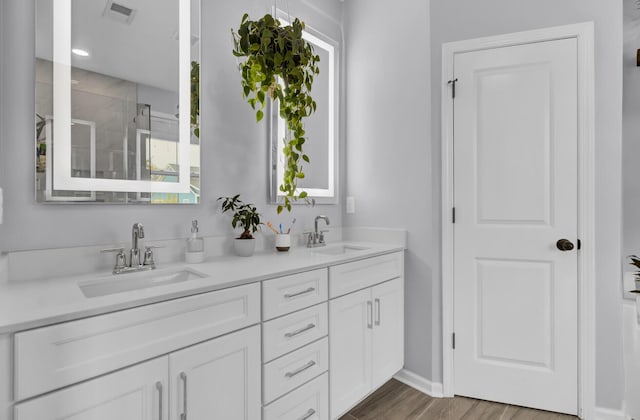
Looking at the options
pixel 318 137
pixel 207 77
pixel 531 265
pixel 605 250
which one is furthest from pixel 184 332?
pixel 605 250

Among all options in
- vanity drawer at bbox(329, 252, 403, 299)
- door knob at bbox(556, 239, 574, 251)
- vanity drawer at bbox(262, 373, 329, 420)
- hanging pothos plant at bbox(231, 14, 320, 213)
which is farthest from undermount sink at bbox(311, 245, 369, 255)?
door knob at bbox(556, 239, 574, 251)

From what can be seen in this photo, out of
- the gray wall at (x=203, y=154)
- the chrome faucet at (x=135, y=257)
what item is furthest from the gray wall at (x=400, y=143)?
the chrome faucet at (x=135, y=257)

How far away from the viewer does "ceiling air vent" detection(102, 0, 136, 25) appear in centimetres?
149

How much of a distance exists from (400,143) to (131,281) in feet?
5.92

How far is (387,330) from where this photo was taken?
7.27ft

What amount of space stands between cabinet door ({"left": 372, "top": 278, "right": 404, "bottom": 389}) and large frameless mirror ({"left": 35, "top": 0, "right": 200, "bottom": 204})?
119 centimetres

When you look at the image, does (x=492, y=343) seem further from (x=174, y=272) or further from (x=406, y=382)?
(x=174, y=272)

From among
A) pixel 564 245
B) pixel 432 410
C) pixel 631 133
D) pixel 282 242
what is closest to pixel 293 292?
pixel 282 242

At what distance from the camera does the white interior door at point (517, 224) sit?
2.06m

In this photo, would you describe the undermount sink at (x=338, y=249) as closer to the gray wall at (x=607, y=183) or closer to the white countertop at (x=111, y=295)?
the white countertop at (x=111, y=295)

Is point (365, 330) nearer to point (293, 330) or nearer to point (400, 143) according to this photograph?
point (293, 330)

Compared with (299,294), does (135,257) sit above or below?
above

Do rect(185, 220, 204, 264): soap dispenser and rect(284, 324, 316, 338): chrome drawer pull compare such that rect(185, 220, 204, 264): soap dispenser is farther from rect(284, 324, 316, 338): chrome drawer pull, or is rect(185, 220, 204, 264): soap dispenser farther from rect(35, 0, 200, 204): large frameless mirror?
rect(284, 324, 316, 338): chrome drawer pull

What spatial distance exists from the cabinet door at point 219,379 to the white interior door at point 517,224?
56.6 inches
